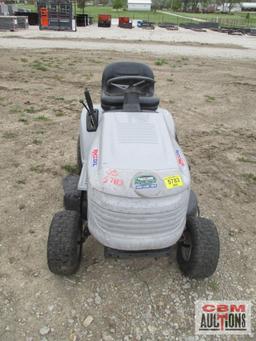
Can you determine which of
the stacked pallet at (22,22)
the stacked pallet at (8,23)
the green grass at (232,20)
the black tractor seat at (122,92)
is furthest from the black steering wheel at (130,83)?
the green grass at (232,20)

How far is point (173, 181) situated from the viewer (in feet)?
7.60

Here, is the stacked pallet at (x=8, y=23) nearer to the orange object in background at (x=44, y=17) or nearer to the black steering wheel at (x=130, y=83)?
the orange object in background at (x=44, y=17)

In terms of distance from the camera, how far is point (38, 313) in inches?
104

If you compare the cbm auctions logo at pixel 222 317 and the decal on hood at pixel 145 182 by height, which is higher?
the decal on hood at pixel 145 182

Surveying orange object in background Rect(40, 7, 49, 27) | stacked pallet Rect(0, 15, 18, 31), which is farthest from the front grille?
orange object in background Rect(40, 7, 49, 27)

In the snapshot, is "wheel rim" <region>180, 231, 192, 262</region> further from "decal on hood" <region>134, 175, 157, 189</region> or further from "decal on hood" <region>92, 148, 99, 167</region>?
"decal on hood" <region>92, 148, 99, 167</region>

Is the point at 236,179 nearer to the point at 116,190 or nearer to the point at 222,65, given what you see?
the point at 116,190

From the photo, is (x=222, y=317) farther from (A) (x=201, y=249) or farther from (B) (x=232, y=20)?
(B) (x=232, y=20)

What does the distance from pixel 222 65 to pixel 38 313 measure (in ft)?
42.1

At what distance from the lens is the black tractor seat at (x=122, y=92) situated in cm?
320

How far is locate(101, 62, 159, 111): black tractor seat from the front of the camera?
3199 millimetres

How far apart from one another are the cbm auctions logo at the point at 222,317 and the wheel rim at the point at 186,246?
39cm

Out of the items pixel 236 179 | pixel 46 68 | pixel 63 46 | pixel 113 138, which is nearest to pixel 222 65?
pixel 46 68

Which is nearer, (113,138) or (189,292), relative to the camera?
(113,138)
